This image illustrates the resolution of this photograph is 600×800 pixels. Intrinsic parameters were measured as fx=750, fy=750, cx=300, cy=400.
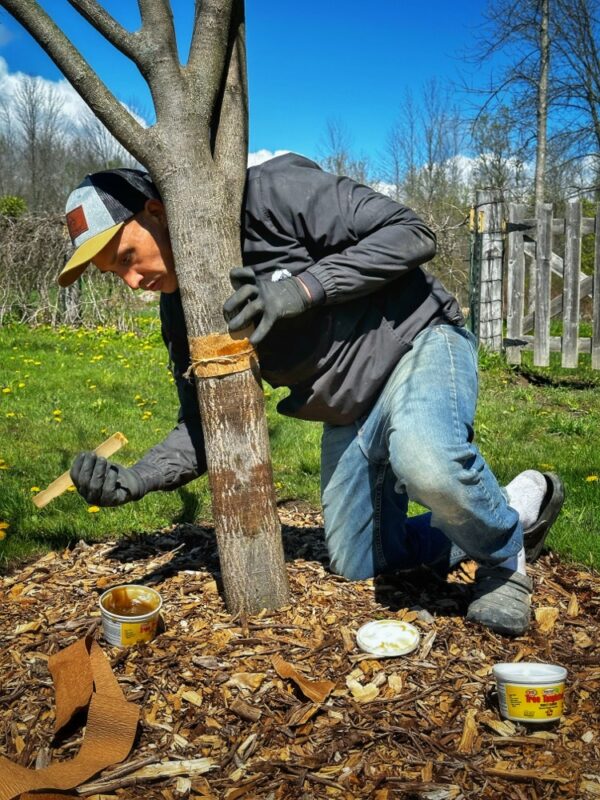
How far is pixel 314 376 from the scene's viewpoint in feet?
8.71

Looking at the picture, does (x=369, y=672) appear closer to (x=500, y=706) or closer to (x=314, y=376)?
(x=500, y=706)

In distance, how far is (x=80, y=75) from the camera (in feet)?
7.63

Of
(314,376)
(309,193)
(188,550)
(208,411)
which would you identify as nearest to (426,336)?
(314,376)

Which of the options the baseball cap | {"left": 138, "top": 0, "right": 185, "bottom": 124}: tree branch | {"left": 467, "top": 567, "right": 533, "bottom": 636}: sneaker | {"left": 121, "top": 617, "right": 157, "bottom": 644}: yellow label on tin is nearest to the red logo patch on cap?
the baseball cap

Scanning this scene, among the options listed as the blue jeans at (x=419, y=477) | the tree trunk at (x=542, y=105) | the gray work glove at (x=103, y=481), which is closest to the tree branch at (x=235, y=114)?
the blue jeans at (x=419, y=477)

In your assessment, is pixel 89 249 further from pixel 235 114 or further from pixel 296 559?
pixel 296 559

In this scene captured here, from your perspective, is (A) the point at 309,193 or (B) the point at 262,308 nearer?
(B) the point at 262,308

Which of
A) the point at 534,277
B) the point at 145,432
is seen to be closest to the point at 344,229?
the point at 145,432

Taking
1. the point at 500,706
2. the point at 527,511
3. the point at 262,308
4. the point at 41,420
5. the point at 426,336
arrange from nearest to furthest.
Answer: the point at 500,706 → the point at 262,308 → the point at 426,336 → the point at 527,511 → the point at 41,420

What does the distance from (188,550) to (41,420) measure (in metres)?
3.05

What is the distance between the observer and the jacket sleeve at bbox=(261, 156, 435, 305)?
2328 millimetres

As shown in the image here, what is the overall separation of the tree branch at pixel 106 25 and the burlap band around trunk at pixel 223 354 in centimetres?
92

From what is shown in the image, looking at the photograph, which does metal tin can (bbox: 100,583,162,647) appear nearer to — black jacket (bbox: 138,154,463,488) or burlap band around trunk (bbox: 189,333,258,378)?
black jacket (bbox: 138,154,463,488)

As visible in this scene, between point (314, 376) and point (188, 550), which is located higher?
point (314, 376)
